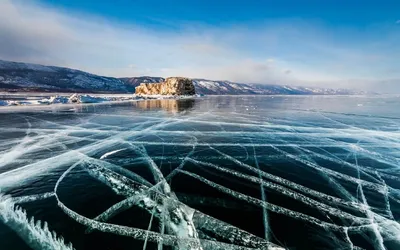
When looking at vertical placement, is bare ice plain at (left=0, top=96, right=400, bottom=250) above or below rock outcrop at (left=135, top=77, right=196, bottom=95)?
below

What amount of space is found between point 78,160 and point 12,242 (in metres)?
5.12

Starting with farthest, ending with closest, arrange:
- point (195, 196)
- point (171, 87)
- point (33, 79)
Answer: point (33, 79), point (171, 87), point (195, 196)

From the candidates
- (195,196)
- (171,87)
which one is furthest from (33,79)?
(195,196)

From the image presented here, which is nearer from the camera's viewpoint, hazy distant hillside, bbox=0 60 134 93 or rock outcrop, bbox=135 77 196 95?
rock outcrop, bbox=135 77 196 95

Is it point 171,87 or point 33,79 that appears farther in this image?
point 33,79

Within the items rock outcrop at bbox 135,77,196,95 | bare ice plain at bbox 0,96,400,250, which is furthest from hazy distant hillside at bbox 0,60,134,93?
bare ice plain at bbox 0,96,400,250

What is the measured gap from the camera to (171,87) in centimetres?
11125

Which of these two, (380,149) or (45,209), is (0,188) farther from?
(380,149)

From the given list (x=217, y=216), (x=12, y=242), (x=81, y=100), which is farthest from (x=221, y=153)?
(x=81, y=100)

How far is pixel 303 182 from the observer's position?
732 cm

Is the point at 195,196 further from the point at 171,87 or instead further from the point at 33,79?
the point at 33,79

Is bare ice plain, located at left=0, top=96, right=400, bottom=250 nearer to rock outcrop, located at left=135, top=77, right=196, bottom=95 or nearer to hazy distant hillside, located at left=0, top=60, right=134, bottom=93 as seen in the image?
rock outcrop, located at left=135, top=77, right=196, bottom=95

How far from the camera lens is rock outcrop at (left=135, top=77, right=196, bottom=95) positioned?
110562mm

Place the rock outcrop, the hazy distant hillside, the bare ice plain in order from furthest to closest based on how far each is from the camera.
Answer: the hazy distant hillside → the rock outcrop → the bare ice plain
